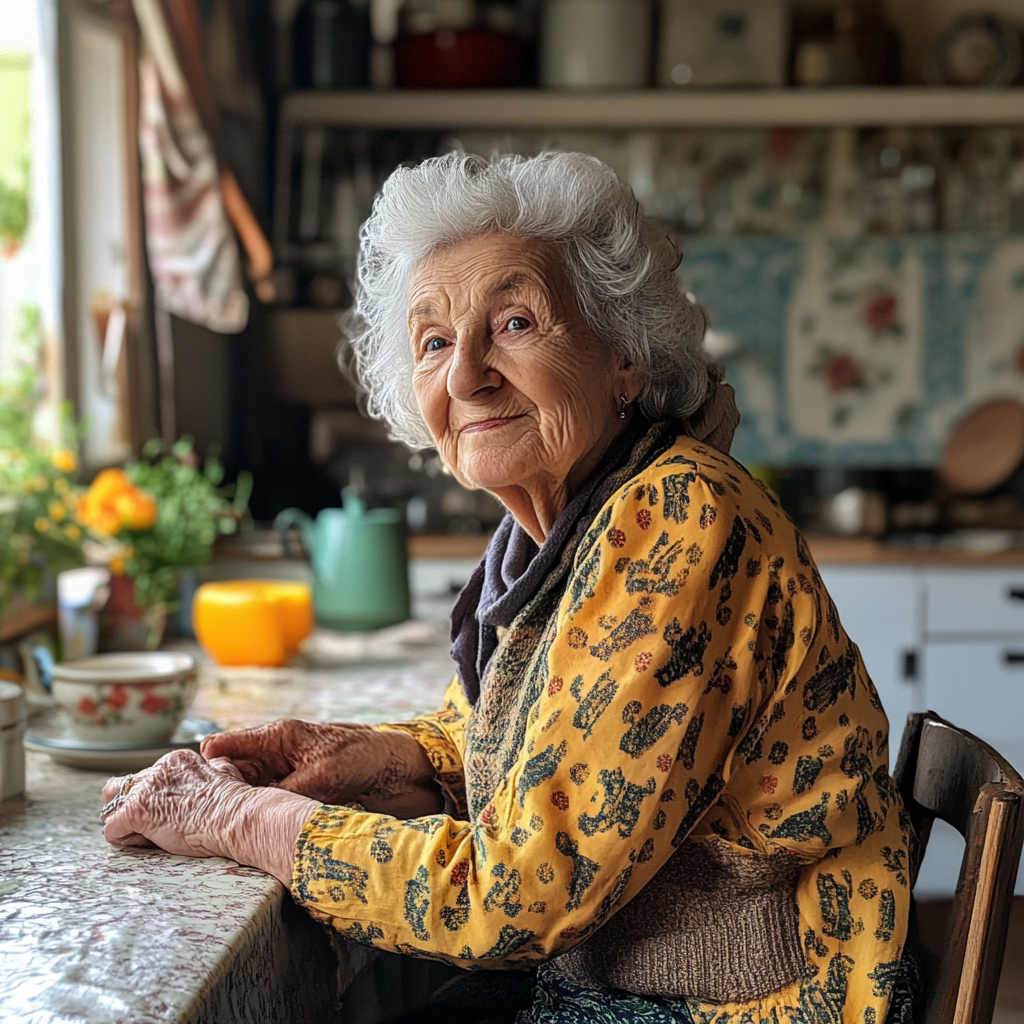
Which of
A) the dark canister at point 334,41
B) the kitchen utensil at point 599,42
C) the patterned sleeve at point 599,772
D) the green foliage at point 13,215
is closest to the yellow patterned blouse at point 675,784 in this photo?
the patterned sleeve at point 599,772

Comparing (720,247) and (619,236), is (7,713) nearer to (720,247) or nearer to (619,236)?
(619,236)

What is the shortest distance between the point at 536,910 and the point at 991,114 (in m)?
3.43

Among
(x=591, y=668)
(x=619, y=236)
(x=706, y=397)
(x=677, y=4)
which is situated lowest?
(x=591, y=668)

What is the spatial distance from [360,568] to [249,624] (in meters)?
0.29

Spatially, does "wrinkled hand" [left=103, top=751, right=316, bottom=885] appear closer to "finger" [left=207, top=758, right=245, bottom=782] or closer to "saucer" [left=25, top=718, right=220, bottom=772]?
"finger" [left=207, top=758, right=245, bottom=782]

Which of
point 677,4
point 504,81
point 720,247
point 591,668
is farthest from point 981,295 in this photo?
point 591,668

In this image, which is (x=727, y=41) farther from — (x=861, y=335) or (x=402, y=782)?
(x=402, y=782)

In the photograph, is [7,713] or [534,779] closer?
[534,779]

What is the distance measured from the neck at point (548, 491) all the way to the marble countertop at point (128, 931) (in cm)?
41

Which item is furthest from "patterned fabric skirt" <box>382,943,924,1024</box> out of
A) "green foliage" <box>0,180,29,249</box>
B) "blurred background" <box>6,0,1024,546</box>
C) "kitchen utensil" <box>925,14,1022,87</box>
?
"kitchen utensil" <box>925,14,1022,87</box>

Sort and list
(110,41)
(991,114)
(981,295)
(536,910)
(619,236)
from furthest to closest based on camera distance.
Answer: (981,295), (991,114), (110,41), (619,236), (536,910)

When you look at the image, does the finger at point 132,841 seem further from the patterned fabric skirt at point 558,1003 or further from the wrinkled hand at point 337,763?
the patterned fabric skirt at point 558,1003

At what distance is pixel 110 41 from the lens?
2.96 meters

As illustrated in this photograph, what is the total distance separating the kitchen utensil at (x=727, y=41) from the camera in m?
3.78
